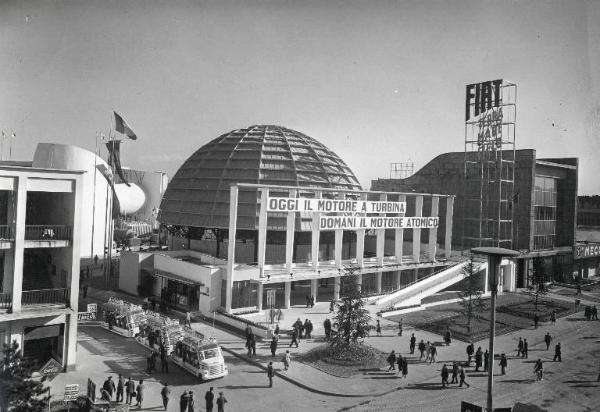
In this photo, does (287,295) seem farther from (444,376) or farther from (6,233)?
(6,233)

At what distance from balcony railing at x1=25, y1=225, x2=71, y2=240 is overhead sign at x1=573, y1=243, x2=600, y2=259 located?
221 feet

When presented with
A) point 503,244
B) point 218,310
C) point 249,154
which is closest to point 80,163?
point 249,154

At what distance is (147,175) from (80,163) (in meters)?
52.7

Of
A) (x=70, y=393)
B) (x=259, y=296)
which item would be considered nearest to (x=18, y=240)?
(x=70, y=393)

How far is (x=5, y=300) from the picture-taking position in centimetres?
2517

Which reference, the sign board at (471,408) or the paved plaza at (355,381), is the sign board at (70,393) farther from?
the sign board at (471,408)

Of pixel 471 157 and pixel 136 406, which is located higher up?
pixel 471 157

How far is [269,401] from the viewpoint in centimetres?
2375

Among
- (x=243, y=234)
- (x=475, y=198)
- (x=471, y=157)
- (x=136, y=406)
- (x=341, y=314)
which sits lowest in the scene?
(x=136, y=406)

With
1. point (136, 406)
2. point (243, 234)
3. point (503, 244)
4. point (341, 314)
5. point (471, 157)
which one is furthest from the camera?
point (471, 157)

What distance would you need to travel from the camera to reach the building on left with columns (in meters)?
25.2

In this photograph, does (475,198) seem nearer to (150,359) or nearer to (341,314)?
(341,314)

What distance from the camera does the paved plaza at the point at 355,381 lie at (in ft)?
78.9

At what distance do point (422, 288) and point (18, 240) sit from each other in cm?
3684
